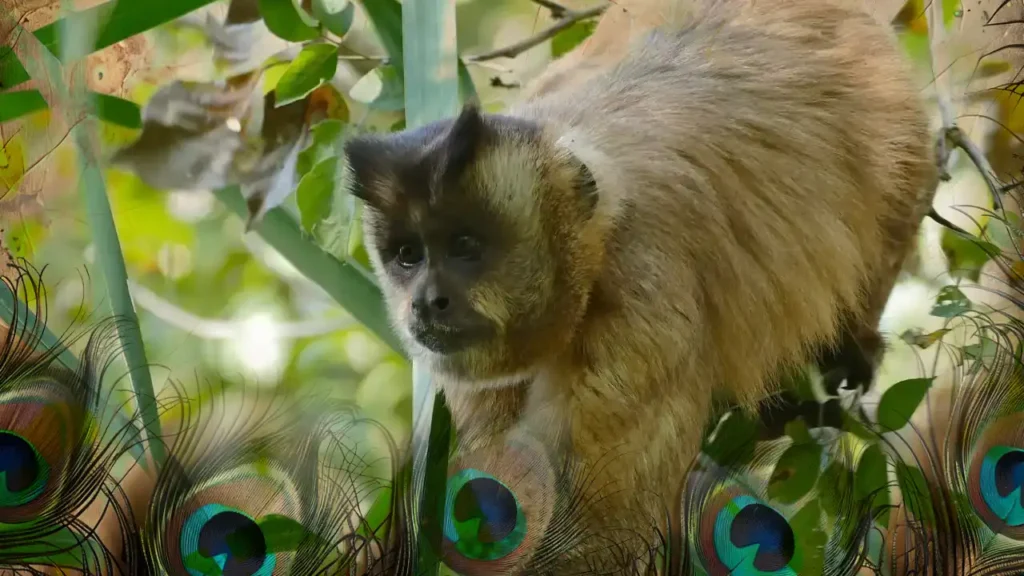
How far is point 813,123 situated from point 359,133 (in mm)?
718

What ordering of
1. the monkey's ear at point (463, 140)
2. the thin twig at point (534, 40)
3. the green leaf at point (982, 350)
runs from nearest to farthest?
the monkey's ear at point (463, 140)
the thin twig at point (534, 40)
the green leaf at point (982, 350)

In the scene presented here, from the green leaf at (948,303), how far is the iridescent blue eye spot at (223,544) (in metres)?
1.08

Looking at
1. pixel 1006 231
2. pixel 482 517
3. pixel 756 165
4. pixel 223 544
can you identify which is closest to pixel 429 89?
pixel 756 165

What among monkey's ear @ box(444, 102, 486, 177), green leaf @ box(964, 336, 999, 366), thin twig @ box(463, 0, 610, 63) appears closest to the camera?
monkey's ear @ box(444, 102, 486, 177)

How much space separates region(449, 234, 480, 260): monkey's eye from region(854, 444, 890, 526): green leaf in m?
0.68

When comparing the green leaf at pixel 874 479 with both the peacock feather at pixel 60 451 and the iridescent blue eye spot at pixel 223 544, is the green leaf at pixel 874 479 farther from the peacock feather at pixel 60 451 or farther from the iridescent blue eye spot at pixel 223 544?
the peacock feather at pixel 60 451

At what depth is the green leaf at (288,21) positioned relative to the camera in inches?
45.9

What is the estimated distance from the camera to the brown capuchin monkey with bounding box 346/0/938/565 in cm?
110

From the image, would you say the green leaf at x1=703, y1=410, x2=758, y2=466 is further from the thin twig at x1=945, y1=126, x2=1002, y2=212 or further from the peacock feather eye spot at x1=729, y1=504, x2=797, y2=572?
the thin twig at x1=945, y1=126, x2=1002, y2=212

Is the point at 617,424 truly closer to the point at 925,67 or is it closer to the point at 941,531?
the point at 941,531

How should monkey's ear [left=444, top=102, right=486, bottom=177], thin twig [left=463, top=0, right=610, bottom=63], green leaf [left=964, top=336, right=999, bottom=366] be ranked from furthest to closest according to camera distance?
1. green leaf [left=964, top=336, right=999, bottom=366]
2. thin twig [left=463, top=0, right=610, bottom=63]
3. monkey's ear [left=444, top=102, right=486, bottom=177]

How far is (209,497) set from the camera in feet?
3.80

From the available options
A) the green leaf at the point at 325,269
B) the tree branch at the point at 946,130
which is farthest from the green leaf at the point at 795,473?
the green leaf at the point at 325,269

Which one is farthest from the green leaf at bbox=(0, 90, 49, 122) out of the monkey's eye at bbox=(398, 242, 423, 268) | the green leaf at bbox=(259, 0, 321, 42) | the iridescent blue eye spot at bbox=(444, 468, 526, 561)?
the iridescent blue eye spot at bbox=(444, 468, 526, 561)
